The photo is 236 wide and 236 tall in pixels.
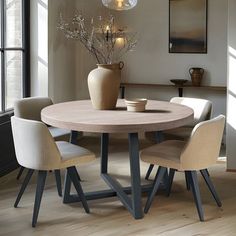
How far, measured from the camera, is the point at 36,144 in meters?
3.66

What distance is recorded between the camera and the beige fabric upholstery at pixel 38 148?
11.9ft

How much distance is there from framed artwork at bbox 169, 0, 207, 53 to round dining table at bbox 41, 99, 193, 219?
2.37 m

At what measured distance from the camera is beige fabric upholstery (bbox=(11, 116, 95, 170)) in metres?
3.63

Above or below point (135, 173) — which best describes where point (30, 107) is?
above

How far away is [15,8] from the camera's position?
550cm

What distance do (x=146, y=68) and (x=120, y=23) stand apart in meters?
0.72

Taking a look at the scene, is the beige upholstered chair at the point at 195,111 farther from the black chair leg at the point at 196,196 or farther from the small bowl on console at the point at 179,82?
the small bowl on console at the point at 179,82

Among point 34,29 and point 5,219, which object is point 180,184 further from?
point 34,29

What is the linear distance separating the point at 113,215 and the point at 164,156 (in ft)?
1.99

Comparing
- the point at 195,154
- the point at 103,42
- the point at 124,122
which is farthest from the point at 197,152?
the point at 103,42

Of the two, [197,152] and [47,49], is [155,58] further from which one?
[197,152]

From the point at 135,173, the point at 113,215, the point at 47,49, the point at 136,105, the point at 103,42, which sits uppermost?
the point at 103,42

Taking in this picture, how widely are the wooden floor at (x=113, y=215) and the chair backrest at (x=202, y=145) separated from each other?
1.42 ft

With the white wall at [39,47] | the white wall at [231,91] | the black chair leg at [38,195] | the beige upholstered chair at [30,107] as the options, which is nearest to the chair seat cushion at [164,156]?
the black chair leg at [38,195]
